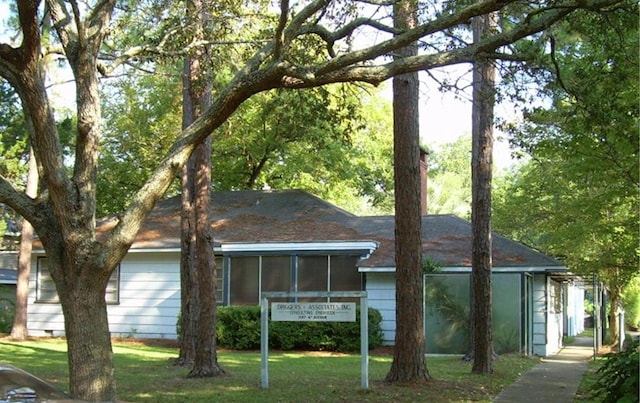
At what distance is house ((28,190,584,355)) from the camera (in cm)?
2089

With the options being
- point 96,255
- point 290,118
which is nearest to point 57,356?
point 290,118

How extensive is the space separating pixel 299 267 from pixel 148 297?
518 cm

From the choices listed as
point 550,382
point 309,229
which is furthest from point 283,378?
point 309,229

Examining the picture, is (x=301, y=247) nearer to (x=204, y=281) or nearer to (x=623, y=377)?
(x=204, y=281)

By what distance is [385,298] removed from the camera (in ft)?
72.1

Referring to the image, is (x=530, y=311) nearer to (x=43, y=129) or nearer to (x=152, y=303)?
(x=152, y=303)

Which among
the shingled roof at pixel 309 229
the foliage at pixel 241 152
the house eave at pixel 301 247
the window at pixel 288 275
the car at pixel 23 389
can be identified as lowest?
the car at pixel 23 389

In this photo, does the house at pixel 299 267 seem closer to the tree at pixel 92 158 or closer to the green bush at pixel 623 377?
the green bush at pixel 623 377

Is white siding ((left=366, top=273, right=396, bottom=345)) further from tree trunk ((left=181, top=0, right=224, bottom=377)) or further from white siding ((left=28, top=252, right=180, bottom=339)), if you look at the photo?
tree trunk ((left=181, top=0, right=224, bottom=377))

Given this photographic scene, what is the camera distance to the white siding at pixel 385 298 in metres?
21.8

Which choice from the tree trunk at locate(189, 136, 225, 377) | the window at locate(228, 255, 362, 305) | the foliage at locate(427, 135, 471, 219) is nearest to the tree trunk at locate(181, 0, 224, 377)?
the tree trunk at locate(189, 136, 225, 377)

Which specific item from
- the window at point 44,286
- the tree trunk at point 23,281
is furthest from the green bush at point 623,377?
the window at point 44,286

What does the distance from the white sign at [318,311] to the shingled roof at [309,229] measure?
8314 millimetres

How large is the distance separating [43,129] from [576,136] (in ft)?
28.6
